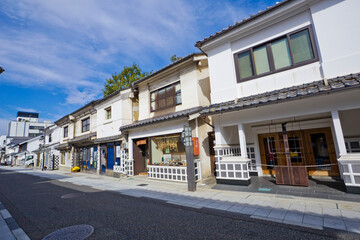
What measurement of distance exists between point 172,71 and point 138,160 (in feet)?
24.6

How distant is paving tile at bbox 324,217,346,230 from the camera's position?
3740 millimetres

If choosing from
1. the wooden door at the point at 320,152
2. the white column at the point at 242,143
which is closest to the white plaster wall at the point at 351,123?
the wooden door at the point at 320,152

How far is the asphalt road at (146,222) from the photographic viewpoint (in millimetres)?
3711

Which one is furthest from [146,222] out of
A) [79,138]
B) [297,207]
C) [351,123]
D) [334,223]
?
[79,138]

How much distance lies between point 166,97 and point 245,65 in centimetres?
585

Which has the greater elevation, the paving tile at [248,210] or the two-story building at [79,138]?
the two-story building at [79,138]

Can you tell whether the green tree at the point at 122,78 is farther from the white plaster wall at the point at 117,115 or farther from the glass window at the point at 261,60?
the glass window at the point at 261,60

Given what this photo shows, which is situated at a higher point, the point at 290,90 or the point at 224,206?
the point at 290,90

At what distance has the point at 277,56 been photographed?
739 centimetres

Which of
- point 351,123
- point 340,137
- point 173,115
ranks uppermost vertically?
point 173,115

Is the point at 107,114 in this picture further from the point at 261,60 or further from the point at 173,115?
the point at 261,60

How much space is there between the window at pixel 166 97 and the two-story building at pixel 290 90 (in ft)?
10.6

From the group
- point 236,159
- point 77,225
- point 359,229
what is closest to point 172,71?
point 236,159

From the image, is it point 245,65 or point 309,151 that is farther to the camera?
point 309,151
